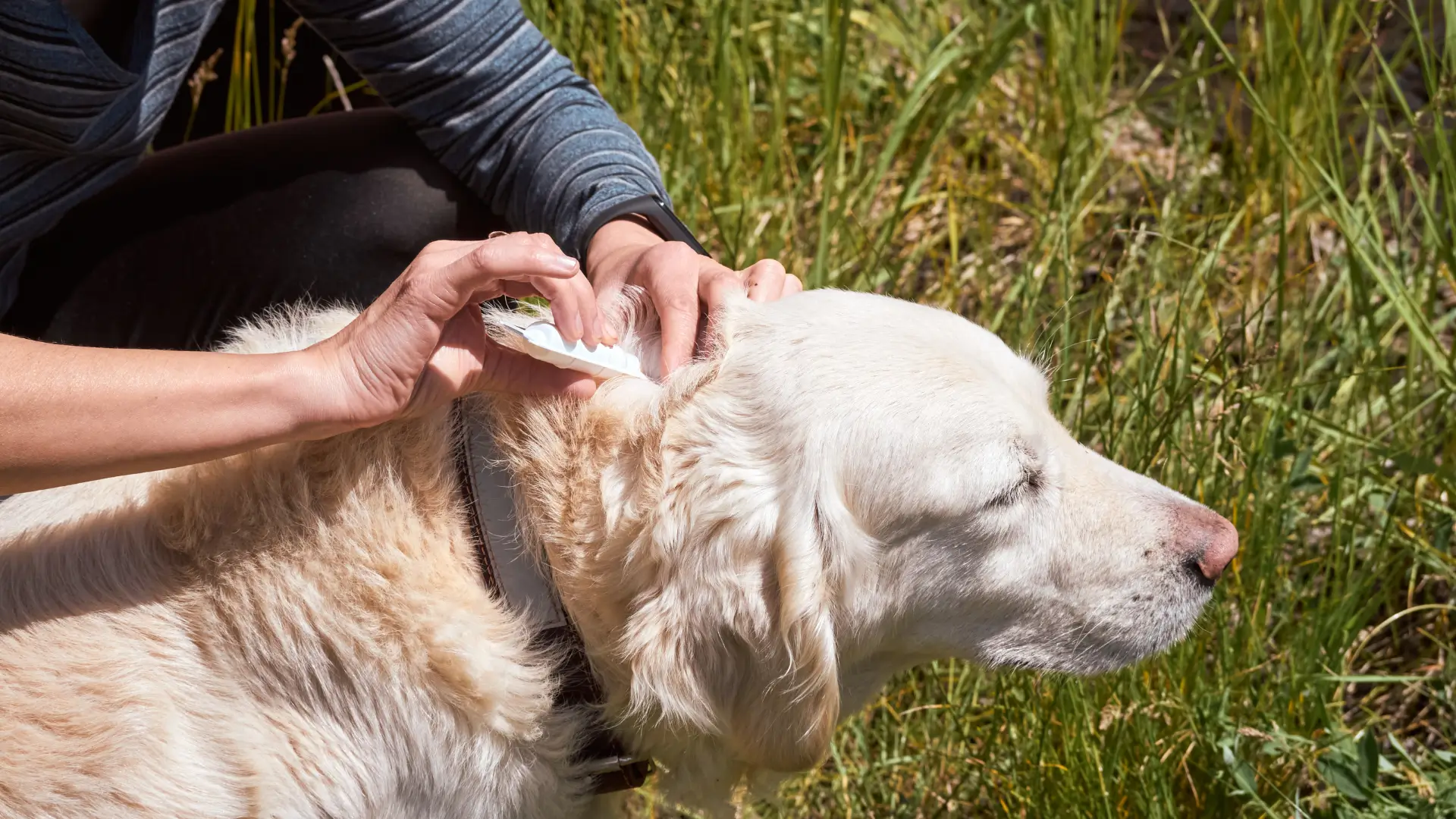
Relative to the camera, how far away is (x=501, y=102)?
2.35 meters

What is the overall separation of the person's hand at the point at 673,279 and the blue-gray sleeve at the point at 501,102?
128 mm

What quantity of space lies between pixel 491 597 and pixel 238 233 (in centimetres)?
121

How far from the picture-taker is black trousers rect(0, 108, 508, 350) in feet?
7.70

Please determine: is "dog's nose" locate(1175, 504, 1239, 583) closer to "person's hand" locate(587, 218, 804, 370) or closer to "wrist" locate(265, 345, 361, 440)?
"person's hand" locate(587, 218, 804, 370)

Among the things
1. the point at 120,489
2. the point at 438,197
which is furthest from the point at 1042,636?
the point at 438,197

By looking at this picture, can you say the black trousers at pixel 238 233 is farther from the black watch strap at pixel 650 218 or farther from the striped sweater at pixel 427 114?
the black watch strap at pixel 650 218

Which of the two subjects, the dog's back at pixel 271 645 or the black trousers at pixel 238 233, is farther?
the black trousers at pixel 238 233

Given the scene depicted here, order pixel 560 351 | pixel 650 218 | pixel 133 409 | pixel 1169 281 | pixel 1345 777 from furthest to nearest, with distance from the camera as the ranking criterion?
pixel 1169 281 → pixel 650 218 → pixel 1345 777 → pixel 560 351 → pixel 133 409

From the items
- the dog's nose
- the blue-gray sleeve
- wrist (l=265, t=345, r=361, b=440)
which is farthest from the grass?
wrist (l=265, t=345, r=361, b=440)

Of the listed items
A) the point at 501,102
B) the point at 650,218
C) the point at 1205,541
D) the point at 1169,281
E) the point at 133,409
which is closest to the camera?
the point at 133,409

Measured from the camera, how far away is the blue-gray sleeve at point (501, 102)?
2246 mm

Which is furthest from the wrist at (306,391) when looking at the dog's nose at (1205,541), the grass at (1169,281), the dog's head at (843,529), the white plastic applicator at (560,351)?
the grass at (1169,281)

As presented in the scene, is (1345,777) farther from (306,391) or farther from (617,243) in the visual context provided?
(306,391)

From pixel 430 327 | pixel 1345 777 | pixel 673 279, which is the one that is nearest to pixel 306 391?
pixel 430 327
